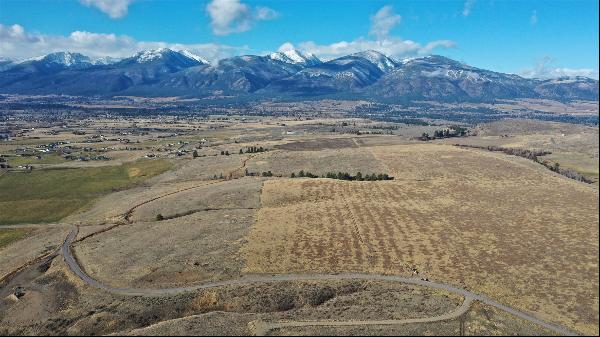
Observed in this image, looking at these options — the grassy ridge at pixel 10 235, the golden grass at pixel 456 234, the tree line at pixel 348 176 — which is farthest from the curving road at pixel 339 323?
the tree line at pixel 348 176

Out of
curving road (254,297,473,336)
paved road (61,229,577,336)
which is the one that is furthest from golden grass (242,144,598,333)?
curving road (254,297,473,336)

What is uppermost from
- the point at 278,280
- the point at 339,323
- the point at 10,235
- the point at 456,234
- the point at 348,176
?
the point at 339,323

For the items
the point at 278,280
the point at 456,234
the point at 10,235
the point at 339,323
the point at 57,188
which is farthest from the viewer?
the point at 57,188

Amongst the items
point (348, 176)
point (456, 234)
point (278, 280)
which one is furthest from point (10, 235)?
point (456, 234)

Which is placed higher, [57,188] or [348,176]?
[348,176]

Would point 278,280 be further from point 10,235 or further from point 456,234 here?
point 10,235

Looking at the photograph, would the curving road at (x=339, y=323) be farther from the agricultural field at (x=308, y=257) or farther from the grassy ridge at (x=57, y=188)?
the grassy ridge at (x=57, y=188)

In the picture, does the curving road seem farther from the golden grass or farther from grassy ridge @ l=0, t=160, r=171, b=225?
grassy ridge @ l=0, t=160, r=171, b=225

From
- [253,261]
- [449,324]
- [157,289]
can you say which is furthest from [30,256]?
[449,324]
